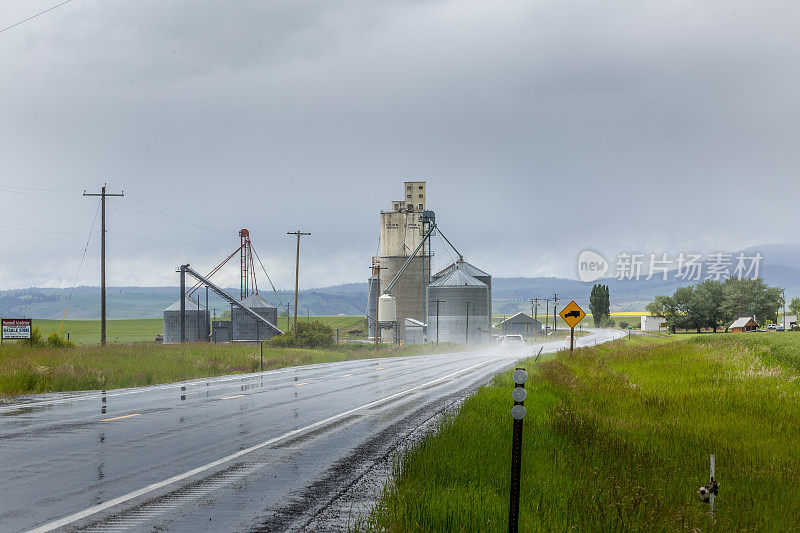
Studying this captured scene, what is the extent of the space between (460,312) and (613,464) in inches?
3156

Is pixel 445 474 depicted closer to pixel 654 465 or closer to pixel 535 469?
pixel 535 469

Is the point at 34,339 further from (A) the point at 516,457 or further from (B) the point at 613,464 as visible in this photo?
(A) the point at 516,457

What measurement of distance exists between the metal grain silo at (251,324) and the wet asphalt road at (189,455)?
67072 millimetres

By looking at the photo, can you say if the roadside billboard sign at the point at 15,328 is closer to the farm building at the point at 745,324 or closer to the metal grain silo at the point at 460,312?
the metal grain silo at the point at 460,312

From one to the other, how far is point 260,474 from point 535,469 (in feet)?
12.0

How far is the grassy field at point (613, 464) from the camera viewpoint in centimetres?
643

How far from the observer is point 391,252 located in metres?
121

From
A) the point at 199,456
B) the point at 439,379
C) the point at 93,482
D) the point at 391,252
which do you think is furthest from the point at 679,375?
the point at 391,252

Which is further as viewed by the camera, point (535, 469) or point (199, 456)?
point (199, 456)

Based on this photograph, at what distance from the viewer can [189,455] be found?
1007cm

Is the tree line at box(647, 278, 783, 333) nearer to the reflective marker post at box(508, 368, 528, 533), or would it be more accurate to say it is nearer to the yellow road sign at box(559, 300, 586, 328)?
the yellow road sign at box(559, 300, 586, 328)

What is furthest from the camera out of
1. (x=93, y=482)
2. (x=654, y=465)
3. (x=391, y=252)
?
(x=391, y=252)

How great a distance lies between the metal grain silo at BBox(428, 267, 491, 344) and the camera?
88.2 metres

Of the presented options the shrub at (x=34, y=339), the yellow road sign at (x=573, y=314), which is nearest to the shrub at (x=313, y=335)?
the shrub at (x=34, y=339)
